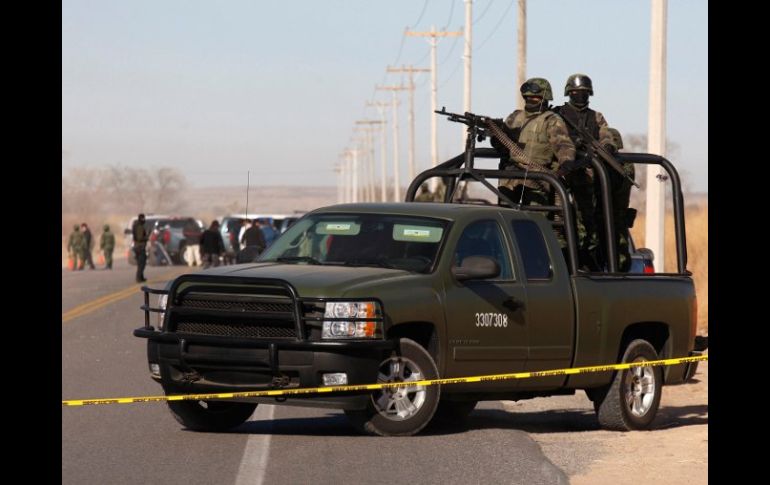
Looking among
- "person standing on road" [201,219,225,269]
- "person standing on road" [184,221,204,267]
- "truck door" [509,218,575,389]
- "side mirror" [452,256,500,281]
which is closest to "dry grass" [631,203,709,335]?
"person standing on road" [201,219,225,269]

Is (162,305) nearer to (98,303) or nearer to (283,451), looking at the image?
(283,451)

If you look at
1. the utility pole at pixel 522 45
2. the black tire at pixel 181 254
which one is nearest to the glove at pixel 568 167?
the utility pole at pixel 522 45

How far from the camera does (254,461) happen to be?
10.1m

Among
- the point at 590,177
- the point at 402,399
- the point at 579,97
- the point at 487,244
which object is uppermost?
the point at 579,97

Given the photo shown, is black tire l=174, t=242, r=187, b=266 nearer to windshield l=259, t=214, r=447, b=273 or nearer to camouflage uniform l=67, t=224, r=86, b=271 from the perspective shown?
camouflage uniform l=67, t=224, r=86, b=271

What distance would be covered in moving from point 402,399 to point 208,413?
1.60 metres

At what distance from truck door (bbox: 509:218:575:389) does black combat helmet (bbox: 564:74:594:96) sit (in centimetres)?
230

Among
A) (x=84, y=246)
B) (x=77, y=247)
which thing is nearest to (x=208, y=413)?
(x=84, y=246)

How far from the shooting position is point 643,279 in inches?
512

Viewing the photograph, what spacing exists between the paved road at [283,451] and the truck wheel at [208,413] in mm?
121

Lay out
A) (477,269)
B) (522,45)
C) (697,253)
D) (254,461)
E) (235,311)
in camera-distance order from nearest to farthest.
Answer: (254,461)
(235,311)
(477,269)
(522,45)
(697,253)

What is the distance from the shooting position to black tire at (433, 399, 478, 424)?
12.9 meters
